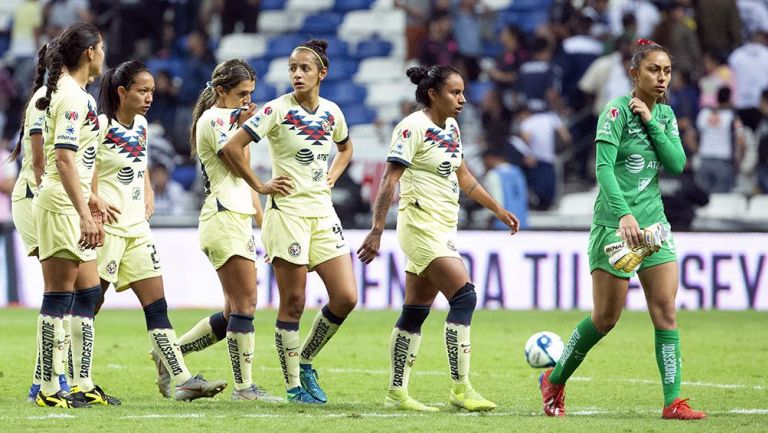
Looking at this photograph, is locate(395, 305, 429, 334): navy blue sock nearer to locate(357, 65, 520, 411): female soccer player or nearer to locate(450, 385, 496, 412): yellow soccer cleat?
locate(357, 65, 520, 411): female soccer player

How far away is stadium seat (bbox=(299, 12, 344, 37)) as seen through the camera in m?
22.8

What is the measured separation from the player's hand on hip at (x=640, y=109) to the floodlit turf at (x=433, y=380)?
1654mm

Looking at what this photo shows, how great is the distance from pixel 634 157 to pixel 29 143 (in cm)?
359

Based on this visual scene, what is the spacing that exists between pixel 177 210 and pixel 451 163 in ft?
37.7

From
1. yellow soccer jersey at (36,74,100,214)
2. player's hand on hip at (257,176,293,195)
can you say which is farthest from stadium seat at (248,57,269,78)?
yellow soccer jersey at (36,74,100,214)

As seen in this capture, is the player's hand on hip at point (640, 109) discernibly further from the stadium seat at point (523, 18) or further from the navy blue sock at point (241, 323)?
the stadium seat at point (523, 18)

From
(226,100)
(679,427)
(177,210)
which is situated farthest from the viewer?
(177,210)

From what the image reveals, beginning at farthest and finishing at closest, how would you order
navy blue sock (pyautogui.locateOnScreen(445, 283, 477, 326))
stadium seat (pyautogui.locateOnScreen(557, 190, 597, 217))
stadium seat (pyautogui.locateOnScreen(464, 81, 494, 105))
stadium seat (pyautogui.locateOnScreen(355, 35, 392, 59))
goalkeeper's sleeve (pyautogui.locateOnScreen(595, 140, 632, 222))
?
stadium seat (pyautogui.locateOnScreen(355, 35, 392, 59))
stadium seat (pyautogui.locateOnScreen(464, 81, 494, 105))
stadium seat (pyautogui.locateOnScreen(557, 190, 597, 217))
navy blue sock (pyautogui.locateOnScreen(445, 283, 477, 326))
goalkeeper's sleeve (pyautogui.locateOnScreen(595, 140, 632, 222))

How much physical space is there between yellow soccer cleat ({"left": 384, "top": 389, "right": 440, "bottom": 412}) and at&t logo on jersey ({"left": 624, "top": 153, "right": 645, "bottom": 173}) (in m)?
1.83

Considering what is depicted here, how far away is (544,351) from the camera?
10117 mm

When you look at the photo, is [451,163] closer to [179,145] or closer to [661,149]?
[661,149]

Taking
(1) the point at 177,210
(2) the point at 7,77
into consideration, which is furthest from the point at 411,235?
(2) the point at 7,77

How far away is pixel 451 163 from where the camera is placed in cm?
801

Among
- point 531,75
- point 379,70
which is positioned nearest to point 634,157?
point 531,75
